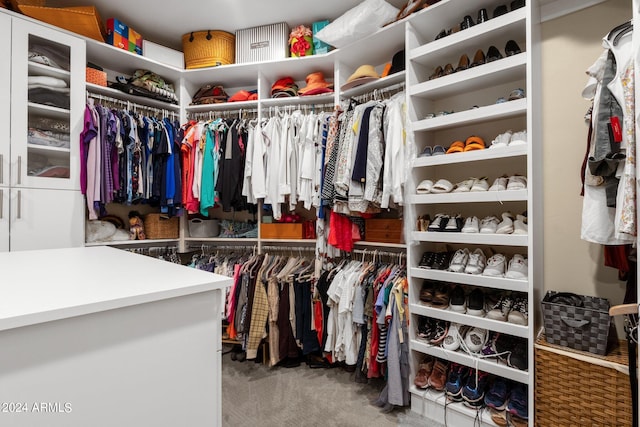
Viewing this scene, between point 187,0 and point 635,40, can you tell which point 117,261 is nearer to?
point 635,40

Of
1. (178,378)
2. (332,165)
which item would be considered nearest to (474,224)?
(332,165)

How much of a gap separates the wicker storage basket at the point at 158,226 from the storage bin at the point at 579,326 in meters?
2.79

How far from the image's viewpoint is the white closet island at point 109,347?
58 centimetres

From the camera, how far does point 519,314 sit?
160 cm

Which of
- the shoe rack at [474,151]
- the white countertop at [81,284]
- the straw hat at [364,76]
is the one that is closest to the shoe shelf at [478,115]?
the shoe rack at [474,151]

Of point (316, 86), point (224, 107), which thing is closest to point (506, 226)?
point (316, 86)

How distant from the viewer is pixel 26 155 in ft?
6.81

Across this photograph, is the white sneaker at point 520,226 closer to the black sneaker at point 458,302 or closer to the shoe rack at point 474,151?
→ the shoe rack at point 474,151

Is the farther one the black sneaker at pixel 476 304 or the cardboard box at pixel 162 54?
the cardboard box at pixel 162 54

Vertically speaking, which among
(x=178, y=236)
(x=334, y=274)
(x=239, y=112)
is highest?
(x=239, y=112)

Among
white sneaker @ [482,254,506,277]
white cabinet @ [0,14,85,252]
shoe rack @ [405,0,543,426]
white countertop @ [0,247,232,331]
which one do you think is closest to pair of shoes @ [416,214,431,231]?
shoe rack @ [405,0,543,426]

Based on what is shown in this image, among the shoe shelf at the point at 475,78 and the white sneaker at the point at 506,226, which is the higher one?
the shoe shelf at the point at 475,78

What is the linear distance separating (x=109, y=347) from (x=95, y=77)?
8.31 ft

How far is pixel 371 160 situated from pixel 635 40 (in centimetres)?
119
